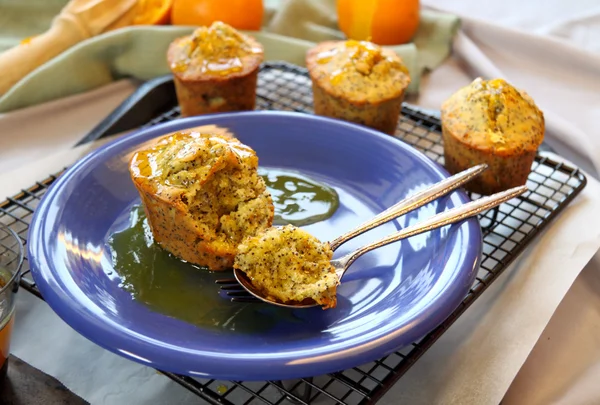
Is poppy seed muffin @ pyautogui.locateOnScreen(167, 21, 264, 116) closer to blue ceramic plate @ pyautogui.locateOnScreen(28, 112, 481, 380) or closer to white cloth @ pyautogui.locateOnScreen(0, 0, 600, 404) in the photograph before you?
blue ceramic plate @ pyautogui.locateOnScreen(28, 112, 481, 380)

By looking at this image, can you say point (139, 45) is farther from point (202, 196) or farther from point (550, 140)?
point (550, 140)

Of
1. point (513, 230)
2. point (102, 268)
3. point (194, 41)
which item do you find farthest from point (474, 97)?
point (102, 268)

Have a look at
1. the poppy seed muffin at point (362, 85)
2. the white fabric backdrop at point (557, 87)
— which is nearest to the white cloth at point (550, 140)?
the white fabric backdrop at point (557, 87)

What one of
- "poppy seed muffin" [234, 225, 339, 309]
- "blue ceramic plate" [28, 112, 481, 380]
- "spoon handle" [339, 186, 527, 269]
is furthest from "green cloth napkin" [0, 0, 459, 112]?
"poppy seed muffin" [234, 225, 339, 309]

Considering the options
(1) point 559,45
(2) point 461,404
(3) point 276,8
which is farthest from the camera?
(3) point 276,8

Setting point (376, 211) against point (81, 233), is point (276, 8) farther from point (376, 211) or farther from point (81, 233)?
point (81, 233)

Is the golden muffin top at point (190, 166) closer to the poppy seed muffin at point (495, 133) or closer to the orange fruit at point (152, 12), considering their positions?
the poppy seed muffin at point (495, 133)
